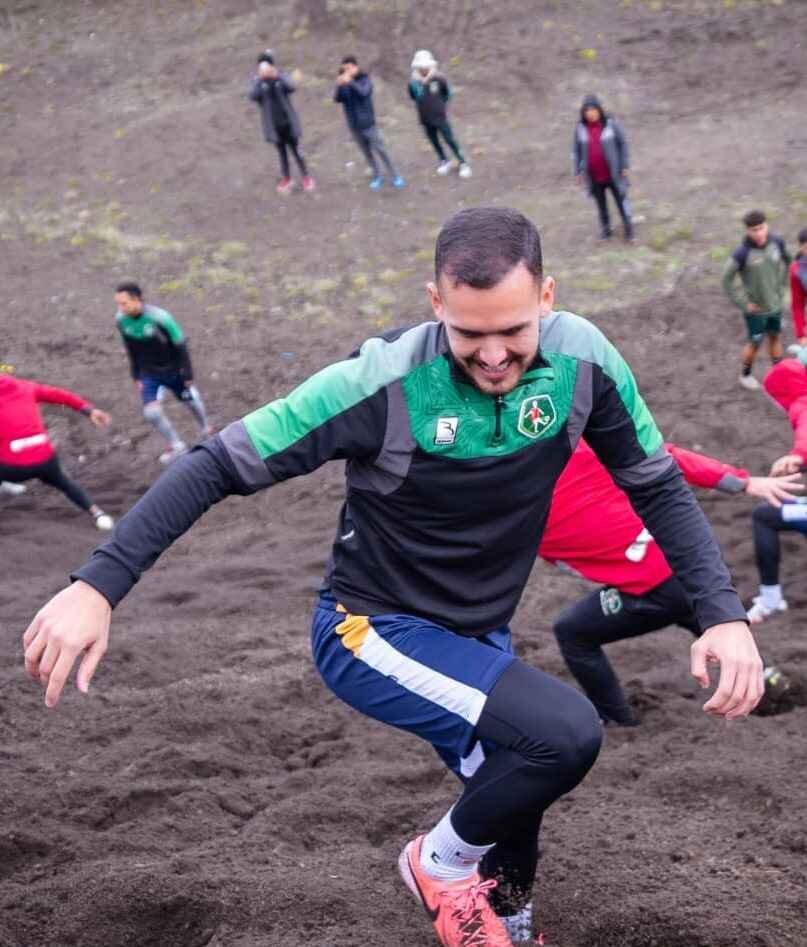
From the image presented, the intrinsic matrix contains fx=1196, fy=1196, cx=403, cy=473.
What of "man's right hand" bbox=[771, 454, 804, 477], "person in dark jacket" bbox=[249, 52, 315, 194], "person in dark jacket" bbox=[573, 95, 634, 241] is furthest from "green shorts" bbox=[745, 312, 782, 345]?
"person in dark jacket" bbox=[249, 52, 315, 194]

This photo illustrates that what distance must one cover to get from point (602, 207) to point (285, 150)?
5457 millimetres

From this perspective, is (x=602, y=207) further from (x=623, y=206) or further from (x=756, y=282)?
(x=756, y=282)

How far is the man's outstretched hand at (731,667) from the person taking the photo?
344 centimetres

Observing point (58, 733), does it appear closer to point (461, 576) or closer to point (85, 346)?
point (461, 576)

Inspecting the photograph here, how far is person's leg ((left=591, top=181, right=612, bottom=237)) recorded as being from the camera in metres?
16.2

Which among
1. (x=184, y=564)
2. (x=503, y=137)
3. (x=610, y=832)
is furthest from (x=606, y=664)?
(x=503, y=137)

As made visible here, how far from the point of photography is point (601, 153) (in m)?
15.8

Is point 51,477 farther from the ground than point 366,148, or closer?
closer

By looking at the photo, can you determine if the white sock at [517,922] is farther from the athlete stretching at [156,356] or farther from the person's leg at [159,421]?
the person's leg at [159,421]

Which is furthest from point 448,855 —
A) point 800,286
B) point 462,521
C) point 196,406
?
point 196,406

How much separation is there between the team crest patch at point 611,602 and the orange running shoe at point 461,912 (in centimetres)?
219

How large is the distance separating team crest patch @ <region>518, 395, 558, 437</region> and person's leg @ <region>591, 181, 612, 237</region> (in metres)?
13.1

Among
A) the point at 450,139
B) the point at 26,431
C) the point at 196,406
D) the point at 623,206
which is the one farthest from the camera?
the point at 450,139

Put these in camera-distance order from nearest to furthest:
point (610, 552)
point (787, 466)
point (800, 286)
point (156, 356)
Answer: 1. point (610, 552)
2. point (787, 466)
3. point (800, 286)
4. point (156, 356)
